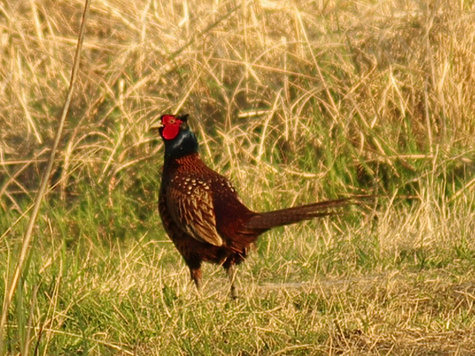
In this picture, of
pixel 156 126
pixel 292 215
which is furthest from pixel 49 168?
pixel 156 126

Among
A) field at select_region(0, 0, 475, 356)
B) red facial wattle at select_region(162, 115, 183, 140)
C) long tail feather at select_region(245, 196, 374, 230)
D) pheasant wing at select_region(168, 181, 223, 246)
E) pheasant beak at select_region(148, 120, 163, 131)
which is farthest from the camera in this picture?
field at select_region(0, 0, 475, 356)

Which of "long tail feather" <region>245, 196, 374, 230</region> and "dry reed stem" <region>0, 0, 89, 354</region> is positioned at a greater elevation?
"dry reed stem" <region>0, 0, 89, 354</region>

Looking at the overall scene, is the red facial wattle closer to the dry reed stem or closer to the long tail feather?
the long tail feather

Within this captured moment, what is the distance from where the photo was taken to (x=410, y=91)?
5867mm

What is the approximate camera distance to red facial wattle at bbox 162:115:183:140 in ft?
14.6

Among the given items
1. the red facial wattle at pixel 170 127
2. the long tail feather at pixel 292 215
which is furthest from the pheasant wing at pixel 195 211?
the red facial wattle at pixel 170 127

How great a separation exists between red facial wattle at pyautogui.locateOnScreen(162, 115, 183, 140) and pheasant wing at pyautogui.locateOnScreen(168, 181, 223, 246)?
0.94 ft

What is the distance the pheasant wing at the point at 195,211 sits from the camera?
4.17 meters

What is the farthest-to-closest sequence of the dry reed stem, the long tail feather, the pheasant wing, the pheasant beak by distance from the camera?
the pheasant beak < the pheasant wing < the long tail feather < the dry reed stem

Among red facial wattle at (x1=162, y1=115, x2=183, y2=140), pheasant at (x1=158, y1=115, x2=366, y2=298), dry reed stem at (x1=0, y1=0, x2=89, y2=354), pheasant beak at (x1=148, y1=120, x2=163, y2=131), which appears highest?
dry reed stem at (x1=0, y1=0, x2=89, y2=354)

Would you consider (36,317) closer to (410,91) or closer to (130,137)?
(130,137)

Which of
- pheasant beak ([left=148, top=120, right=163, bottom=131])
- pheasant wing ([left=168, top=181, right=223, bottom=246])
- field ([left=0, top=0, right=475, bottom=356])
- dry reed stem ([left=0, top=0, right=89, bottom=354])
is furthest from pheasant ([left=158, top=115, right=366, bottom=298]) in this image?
dry reed stem ([left=0, top=0, right=89, bottom=354])

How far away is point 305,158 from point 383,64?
0.77 meters

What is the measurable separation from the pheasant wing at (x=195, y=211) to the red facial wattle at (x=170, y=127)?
0.94 feet
